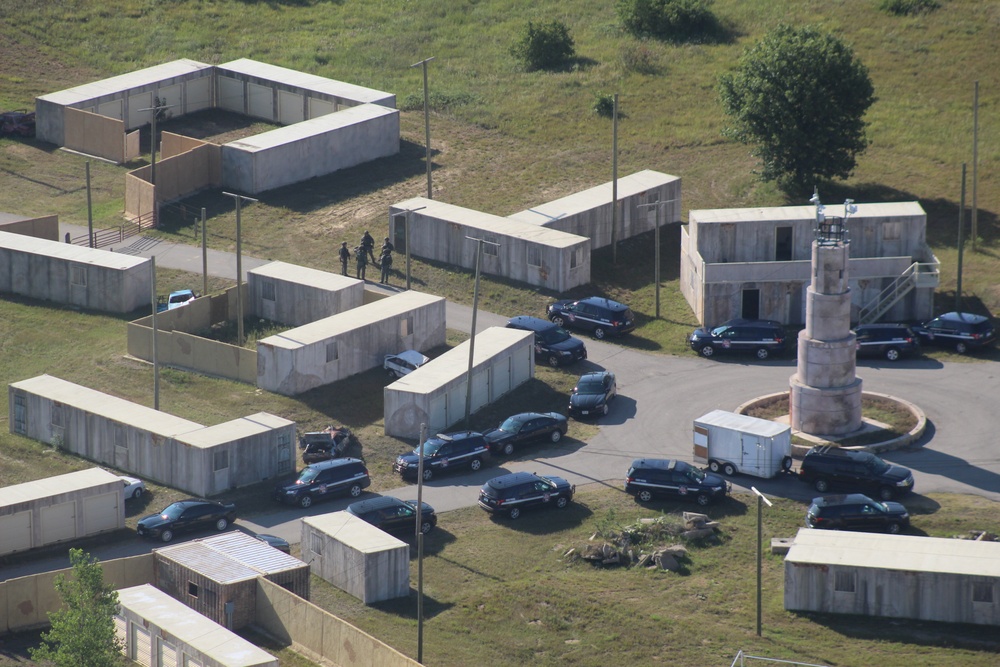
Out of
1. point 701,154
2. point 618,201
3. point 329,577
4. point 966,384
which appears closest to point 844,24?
point 701,154

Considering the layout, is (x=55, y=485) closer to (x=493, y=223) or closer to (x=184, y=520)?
(x=184, y=520)

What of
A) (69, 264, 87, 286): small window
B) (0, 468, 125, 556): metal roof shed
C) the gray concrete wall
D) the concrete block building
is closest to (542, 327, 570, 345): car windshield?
the gray concrete wall

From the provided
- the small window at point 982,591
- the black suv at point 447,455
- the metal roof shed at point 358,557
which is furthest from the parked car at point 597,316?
the small window at point 982,591

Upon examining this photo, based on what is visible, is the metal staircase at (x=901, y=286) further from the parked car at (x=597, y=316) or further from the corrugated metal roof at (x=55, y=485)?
the corrugated metal roof at (x=55, y=485)

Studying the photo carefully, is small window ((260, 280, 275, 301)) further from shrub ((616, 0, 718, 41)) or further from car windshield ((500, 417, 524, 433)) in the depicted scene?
shrub ((616, 0, 718, 41))

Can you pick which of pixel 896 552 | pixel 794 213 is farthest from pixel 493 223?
pixel 896 552
